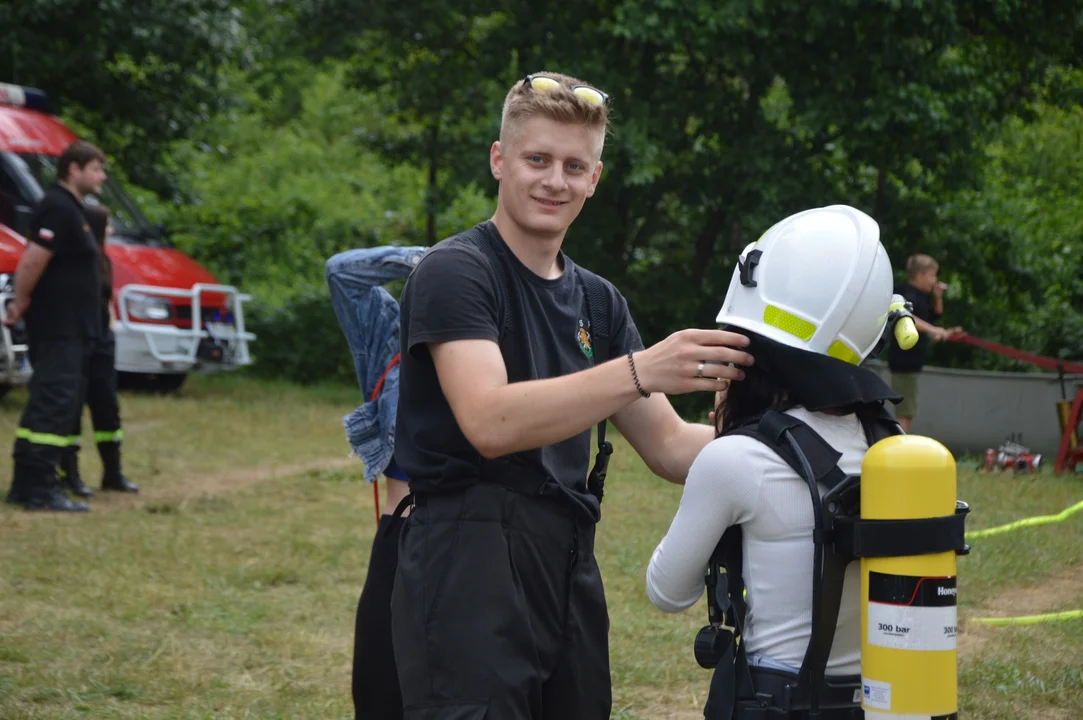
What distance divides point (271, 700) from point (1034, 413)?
29.1 ft

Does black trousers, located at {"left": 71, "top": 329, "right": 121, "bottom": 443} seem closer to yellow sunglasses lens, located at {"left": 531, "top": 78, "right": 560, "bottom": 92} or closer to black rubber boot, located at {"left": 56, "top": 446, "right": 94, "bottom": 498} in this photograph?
black rubber boot, located at {"left": 56, "top": 446, "right": 94, "bottom": 498}

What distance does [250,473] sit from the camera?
1092 cm

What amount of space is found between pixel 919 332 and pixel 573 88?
8.50 metres

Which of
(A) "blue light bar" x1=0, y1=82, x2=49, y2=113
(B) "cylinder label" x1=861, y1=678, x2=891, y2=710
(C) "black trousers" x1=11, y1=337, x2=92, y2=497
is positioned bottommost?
(C) "black trousers" x1=11, y1=337, x2=92, y2=497

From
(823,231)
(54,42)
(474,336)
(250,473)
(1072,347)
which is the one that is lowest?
(250,473)

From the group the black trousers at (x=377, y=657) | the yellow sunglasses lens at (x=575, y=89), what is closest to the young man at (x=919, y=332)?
the black trousers at (x=377, y=657)

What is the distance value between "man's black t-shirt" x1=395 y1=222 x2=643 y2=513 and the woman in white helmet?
329 mm

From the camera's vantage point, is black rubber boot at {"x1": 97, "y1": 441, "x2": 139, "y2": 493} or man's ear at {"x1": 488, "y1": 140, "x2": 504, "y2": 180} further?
black rubber boot at {"x1": 97, "y1": 441, "x2": 139, "y2": 493}

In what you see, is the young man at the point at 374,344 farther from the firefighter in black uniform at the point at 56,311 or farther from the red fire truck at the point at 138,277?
the red fire truck at the point at 138,277


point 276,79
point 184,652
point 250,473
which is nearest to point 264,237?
point 276,79

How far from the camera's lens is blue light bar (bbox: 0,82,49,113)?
14172 millimetres

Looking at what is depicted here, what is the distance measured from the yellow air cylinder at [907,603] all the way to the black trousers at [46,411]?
7422mm

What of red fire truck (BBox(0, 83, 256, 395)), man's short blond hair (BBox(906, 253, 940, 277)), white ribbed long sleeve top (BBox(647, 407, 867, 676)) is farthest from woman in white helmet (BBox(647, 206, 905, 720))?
red fire truck (BBox(0, 83, 256, 395))

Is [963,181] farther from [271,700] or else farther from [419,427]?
[419,427]
